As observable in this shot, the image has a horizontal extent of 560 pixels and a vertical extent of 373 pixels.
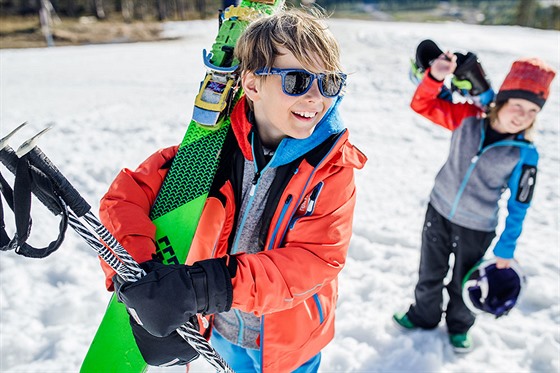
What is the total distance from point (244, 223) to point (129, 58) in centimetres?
1068

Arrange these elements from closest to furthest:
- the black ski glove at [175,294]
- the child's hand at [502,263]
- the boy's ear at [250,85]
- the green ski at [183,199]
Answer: the black ski glove at [175,294], the boy's ear at [250,85], the green ski at [183,199], the child's hand at [502,263]

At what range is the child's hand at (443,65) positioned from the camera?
9.34 ft

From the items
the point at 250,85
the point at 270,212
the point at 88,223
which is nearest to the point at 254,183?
the point at 270,212

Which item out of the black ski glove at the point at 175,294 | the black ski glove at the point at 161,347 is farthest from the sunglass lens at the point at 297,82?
the black ski glove at the point at 161,347

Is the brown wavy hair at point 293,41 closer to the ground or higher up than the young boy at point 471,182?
higher up

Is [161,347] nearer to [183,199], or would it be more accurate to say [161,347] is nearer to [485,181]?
[183,199]

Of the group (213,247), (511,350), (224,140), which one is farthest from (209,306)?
(511,350)

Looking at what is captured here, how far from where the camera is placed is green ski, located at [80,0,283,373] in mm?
1889

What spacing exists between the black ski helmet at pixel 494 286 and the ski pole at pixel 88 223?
2.03 metres

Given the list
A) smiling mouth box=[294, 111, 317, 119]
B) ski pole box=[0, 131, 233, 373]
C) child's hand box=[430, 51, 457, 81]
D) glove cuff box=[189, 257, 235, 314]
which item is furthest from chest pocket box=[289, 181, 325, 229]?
child's hand box=[430, 51, 457, 81]

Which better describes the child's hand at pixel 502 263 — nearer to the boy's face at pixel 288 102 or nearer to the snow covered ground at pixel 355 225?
the snow covered ground at pixel 355 225

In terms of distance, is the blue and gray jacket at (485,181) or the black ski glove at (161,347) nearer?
the black ski glove at (161,347)

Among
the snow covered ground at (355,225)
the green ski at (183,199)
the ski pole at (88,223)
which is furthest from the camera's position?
the snow covered ground at (355,225)

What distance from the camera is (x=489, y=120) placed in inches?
115
